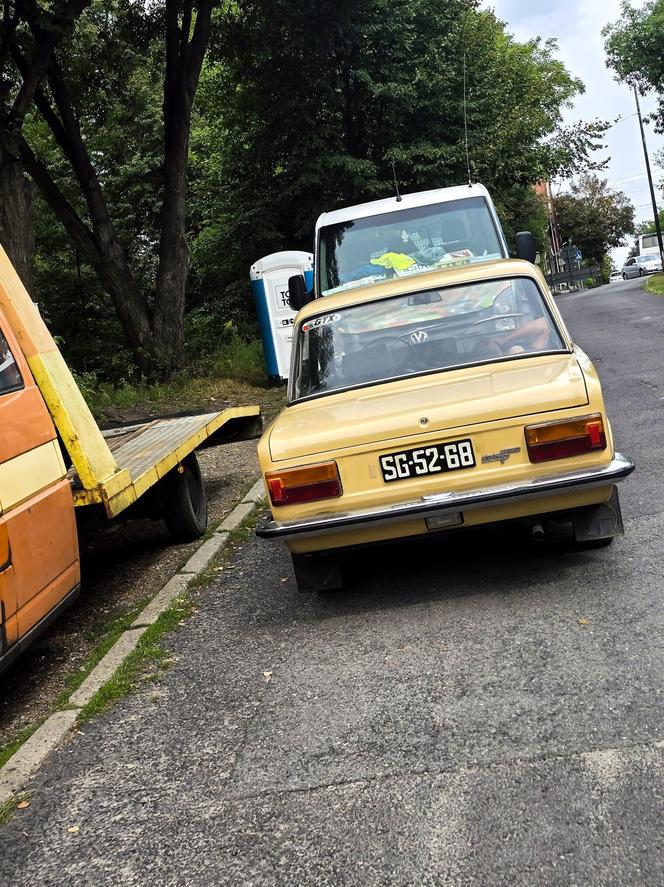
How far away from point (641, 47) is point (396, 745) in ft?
126

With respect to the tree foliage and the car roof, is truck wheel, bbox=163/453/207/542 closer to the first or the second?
the car roof

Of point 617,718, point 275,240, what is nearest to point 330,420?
point 617,718

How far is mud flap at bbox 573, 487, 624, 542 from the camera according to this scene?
525cm

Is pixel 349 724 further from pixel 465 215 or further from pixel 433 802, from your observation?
pixel 465 215

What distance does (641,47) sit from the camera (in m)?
36.9

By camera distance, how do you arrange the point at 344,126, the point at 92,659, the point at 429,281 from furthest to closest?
the point at 344,126 → the point at 429,281 → the point at 92,659

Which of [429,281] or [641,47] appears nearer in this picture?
[429,281]

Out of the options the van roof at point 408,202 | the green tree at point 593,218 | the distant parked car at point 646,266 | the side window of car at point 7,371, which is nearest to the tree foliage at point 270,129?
the van roof at point 408,202

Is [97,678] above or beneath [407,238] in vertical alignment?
beneath

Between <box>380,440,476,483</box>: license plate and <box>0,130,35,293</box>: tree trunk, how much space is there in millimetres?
8056

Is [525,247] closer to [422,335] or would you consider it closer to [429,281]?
[429,281]

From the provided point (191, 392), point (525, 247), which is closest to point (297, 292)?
point (525, 247)

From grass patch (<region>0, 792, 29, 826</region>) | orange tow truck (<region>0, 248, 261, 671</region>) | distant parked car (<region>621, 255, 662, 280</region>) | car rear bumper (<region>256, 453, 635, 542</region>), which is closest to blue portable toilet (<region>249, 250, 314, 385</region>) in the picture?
orange tow truck (<region>0, 248, 261, 671</region>)

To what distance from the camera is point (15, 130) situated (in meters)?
12.6
